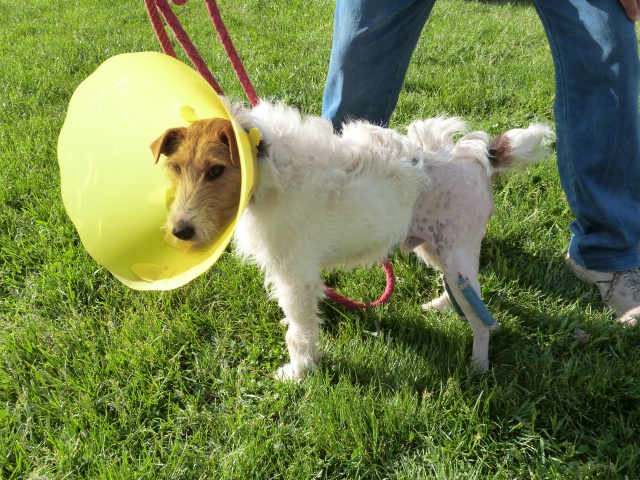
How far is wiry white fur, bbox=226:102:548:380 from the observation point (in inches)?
87.1

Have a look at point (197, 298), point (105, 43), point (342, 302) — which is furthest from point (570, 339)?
point (105, 43)

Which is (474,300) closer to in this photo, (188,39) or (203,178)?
(203,178)

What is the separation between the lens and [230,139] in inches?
73.8

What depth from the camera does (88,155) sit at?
8.17 feet

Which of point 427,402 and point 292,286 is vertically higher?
point 292,286

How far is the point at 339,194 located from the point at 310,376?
3.03 feet

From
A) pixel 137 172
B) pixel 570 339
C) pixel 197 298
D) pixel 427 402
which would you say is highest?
pixel 137 172

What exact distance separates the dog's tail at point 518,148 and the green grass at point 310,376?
2.75 ft

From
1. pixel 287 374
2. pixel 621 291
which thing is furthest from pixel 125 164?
pixel 621 291

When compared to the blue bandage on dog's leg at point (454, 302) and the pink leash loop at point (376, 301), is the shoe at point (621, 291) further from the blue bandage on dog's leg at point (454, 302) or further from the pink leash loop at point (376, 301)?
the pink leash loop at point (376, 301)

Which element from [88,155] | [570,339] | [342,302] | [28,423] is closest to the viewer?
[28,423]

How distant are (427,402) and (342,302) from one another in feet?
2.54

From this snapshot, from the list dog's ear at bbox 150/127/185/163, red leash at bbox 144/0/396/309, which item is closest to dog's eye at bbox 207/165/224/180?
dog's ear at bbox 150/127/185/163

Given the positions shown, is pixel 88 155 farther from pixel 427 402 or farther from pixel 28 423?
pixel 427 402
